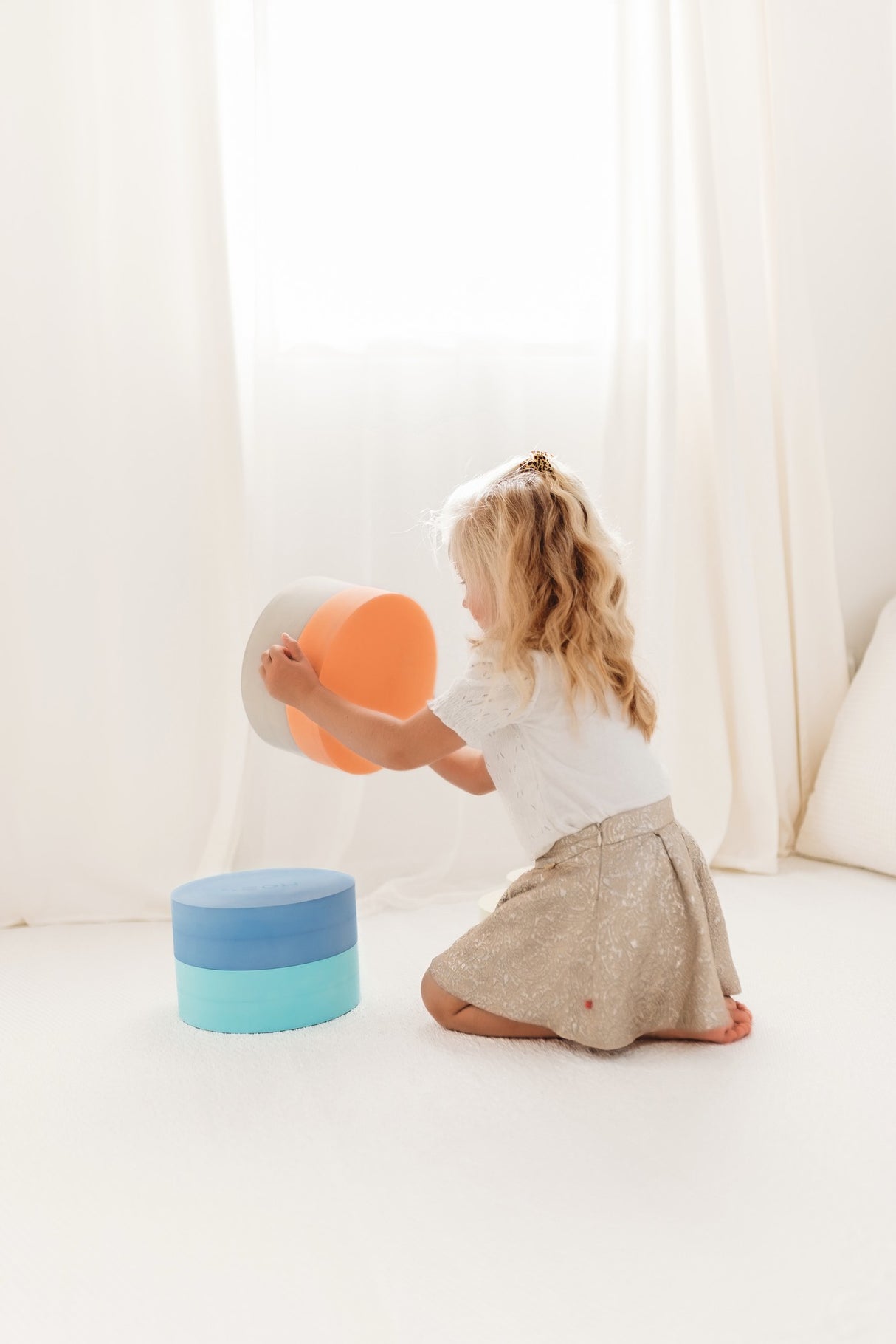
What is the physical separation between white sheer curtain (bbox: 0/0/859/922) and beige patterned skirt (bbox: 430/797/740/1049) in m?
0.67

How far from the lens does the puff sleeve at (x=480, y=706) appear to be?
133cm

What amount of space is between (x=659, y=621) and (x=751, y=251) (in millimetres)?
718

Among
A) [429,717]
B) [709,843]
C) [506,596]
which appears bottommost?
[709,843]

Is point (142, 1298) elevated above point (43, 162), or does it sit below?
below

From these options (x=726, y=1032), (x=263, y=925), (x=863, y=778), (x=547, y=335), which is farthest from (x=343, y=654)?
(x=863, y=778)

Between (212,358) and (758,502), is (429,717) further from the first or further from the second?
(758,502)

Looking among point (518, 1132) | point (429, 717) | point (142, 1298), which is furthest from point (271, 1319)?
point (429, 717)

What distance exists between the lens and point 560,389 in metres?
2.14

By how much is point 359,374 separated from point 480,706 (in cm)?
90

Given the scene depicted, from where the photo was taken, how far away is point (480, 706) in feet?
4.36

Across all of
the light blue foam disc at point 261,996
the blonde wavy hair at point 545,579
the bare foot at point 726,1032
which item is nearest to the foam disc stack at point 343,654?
the blonde wavy hair at point 545,579

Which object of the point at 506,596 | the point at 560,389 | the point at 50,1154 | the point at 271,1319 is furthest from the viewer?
the point at 560,389

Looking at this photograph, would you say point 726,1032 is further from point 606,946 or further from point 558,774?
point 558,774

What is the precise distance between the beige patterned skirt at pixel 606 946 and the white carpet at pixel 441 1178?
0.04 m
